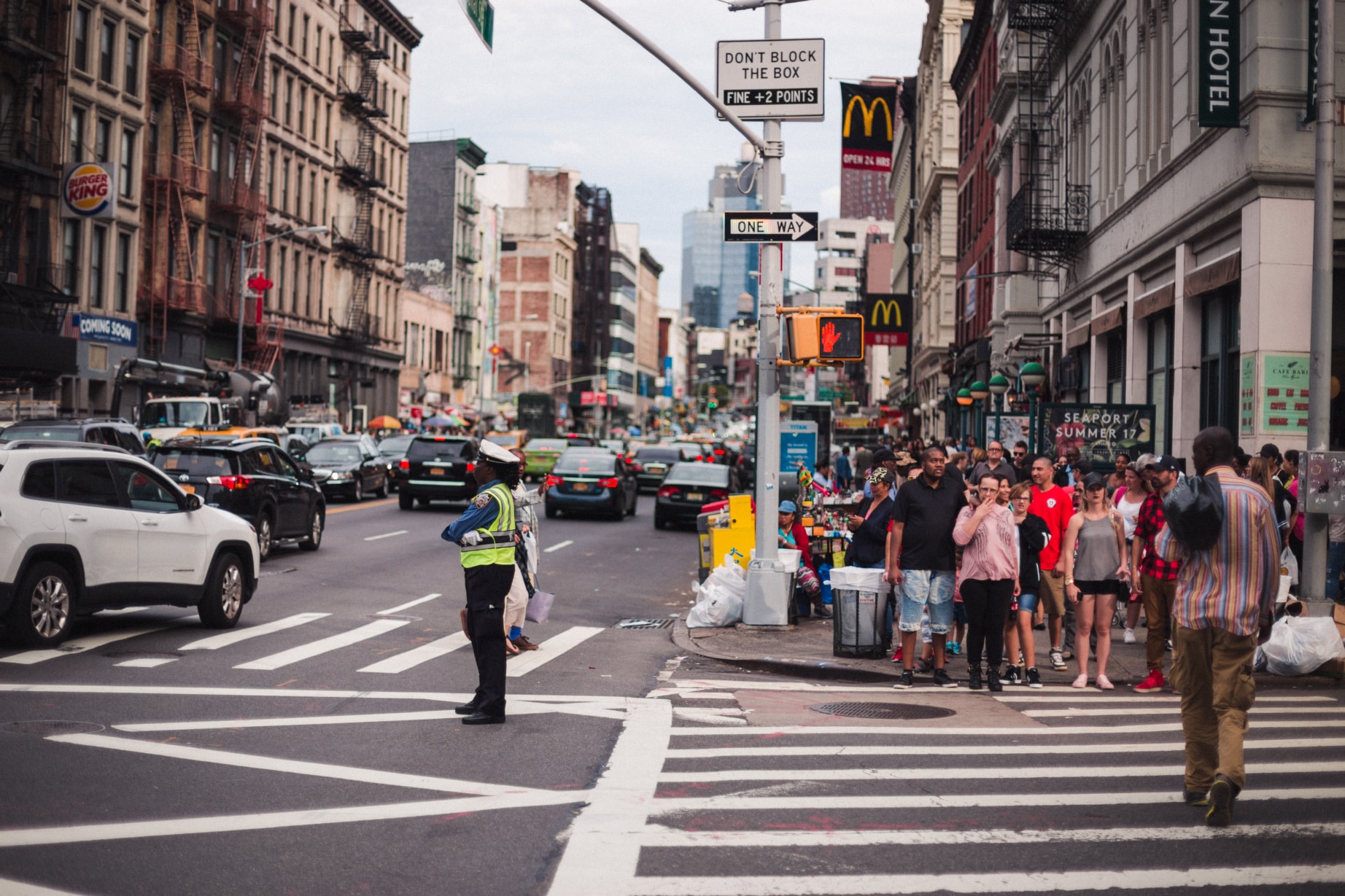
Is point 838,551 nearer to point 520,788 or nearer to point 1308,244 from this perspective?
point 1308,244

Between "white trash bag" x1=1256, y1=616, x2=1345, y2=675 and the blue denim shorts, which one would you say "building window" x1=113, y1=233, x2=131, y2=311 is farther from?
"white trash bag" x1=1256, y1=616, x2=1345, y2=675

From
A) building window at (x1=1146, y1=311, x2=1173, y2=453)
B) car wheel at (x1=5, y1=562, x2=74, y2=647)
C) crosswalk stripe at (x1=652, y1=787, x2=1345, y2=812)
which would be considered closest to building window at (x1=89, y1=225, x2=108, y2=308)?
building window at (x1=1146, y1=311, x2=1173, y2=453)

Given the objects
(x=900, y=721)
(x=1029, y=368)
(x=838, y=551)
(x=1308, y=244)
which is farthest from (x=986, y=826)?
(x=1029, y=368)

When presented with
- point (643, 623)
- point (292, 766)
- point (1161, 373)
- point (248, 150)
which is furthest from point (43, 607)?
point (248, 150)

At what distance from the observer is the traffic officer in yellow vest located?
9.59m

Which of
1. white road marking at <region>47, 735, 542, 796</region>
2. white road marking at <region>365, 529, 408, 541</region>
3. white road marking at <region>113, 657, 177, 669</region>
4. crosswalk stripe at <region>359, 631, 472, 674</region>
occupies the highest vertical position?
white road marking at <region>365, 529, 408, 541</region>

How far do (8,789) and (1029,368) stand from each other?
87.7 feet

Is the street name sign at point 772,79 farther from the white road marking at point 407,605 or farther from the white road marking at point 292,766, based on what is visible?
the white road marking at point 292,766

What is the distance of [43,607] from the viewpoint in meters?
12.0

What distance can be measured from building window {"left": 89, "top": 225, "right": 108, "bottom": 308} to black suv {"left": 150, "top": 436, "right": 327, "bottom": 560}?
950 inches

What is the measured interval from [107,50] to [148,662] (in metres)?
36.9

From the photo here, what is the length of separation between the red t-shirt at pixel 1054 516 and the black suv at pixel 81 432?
14.3 metres

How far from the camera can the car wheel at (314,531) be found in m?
22.5

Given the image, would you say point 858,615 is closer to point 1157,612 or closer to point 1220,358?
point 1157,612
